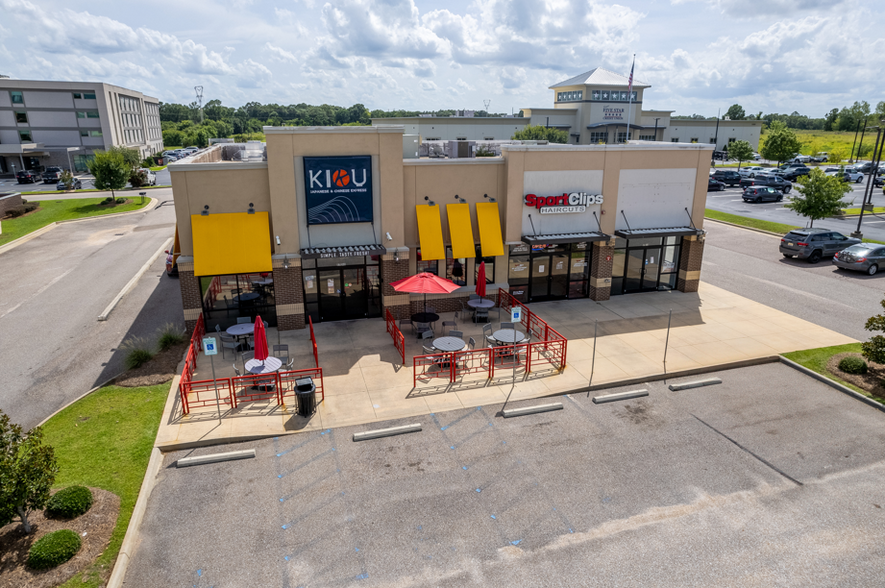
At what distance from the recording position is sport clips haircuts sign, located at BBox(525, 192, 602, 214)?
23.2 metres

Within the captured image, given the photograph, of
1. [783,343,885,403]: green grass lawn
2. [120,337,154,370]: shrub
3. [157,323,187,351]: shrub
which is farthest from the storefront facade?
[783,343,885,403]: green grass lawn

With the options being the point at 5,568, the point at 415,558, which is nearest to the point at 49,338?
the point at 5,568

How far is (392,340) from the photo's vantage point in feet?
67.7

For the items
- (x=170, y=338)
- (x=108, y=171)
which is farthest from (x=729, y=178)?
(x=108, y=171)

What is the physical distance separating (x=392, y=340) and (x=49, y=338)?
13453mm

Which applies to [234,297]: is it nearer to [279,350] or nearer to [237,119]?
[279,350]

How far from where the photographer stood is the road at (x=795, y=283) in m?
23.5

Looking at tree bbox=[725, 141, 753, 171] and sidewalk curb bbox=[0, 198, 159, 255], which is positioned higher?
tree bbox=[725, 141, 753, 171]

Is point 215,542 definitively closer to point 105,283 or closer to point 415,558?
point 415,558

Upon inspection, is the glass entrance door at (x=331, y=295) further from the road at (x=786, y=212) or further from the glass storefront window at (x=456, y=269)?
the road at (x=786, y=212)

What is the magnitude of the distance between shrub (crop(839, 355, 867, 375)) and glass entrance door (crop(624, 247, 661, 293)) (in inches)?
371

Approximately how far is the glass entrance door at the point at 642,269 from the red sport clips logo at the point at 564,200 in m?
3.63

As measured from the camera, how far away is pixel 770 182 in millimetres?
58969

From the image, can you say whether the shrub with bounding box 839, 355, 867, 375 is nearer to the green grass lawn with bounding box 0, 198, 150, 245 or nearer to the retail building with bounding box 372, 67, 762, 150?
the green grass lawn with bounding box 0, 198, 150, 245
